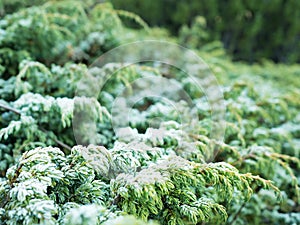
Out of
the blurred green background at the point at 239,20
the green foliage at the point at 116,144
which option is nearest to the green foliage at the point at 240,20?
the blurred green background at the point at 239,20

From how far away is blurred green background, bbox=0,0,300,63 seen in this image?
6.12 meters

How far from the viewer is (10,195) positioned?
1.20 meters

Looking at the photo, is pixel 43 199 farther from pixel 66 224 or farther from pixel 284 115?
pixel 284 115

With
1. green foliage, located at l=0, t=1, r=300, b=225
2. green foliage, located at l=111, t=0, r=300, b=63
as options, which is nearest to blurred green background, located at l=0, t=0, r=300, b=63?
green foliage, located at l=111, t=0, r=300, b=63

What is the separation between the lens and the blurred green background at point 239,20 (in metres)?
6.12

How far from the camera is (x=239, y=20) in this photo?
6.30m

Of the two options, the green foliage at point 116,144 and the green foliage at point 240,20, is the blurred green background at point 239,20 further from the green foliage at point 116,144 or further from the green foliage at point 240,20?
the green foliage at point 116,144

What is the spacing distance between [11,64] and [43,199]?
1.48m

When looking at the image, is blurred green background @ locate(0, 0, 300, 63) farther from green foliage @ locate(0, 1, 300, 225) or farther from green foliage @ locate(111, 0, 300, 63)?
green foliage @ locate(0, 1, 300, 225)

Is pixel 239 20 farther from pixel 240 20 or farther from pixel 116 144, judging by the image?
pixel 116 144

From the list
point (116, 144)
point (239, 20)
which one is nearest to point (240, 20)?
point (239, 20)

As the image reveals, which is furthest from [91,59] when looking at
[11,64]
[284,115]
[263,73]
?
[263,73]

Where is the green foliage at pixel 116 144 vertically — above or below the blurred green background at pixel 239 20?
above

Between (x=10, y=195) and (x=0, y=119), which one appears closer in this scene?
(x=10, y=195)
